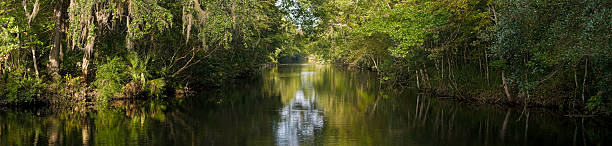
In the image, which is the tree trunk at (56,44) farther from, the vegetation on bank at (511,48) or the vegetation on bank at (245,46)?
the vegetation on bank at (511,48)

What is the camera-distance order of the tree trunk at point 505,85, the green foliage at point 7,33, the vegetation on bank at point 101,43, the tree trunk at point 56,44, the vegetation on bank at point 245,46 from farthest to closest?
the tree trunk at point 56,44 < the tree trunk at point 505,85 < the vegetation on bank at point 101,43 < the green foliage at point 7,33 < the vegetation on bank at point 245,46

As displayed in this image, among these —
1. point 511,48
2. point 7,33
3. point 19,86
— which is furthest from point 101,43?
point 511,48

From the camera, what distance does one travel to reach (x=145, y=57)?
20.4 meters

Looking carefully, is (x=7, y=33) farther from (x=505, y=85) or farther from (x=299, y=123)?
(x=505, y=85)

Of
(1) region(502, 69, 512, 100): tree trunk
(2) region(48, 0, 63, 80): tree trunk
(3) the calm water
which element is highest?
(2) region(48, 0, 63, 80): tree trunk

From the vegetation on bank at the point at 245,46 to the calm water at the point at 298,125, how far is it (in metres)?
1.15

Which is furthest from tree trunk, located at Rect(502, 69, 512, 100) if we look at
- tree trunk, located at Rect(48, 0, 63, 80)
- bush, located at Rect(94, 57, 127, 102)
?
tree trunk, located at Rect(48, 0, 63, 80)

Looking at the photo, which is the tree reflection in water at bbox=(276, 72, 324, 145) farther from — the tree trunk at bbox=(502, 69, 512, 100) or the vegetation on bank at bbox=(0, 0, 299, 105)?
the tree trunk at bbox=(502, 69, 512, 100)

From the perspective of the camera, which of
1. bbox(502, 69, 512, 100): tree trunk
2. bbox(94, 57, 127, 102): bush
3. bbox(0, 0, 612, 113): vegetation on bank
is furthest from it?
bbox(94, 57, 127, 102): bush

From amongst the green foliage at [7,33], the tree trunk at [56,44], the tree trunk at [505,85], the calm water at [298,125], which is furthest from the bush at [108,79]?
the tree trunk at [505,85]

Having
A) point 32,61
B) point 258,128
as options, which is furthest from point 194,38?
point 258,128

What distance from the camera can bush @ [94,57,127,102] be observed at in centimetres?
1778

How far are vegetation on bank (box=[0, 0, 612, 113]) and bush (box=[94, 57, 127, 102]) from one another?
1.8 inches

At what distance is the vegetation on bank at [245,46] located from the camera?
13359 mm
